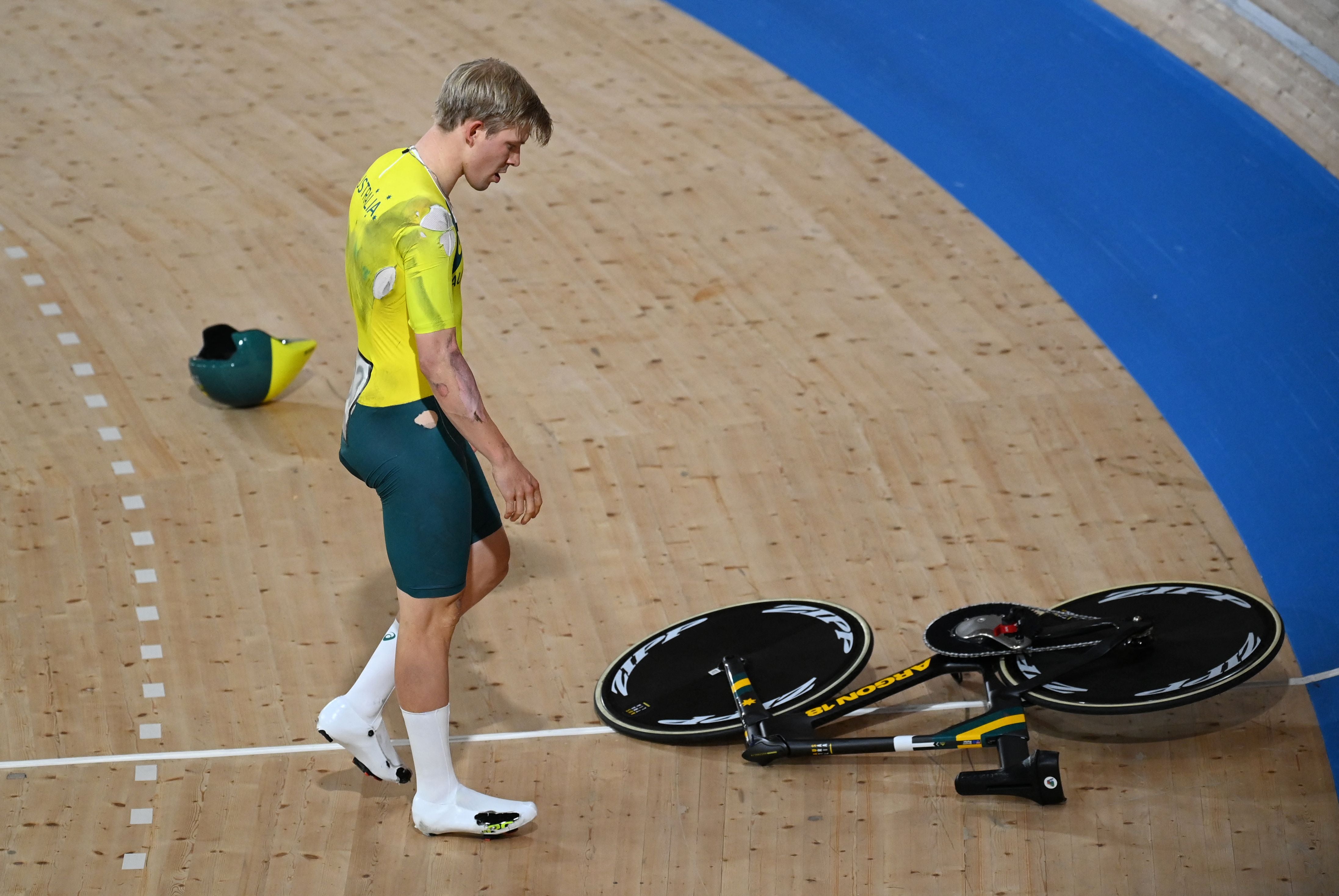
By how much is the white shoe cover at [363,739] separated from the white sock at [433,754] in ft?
0.36

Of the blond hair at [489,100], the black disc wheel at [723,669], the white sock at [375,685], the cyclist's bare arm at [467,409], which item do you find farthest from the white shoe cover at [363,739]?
the blond hair at [489,100]

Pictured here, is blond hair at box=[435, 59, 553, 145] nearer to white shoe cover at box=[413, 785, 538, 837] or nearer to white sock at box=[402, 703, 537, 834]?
white sock at box=[402, 703, 537, 834]

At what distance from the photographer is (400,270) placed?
242cm

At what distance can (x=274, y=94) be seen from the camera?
20.1 feet

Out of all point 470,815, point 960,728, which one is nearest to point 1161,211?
point 960,728

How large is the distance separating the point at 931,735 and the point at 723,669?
550 millimetres

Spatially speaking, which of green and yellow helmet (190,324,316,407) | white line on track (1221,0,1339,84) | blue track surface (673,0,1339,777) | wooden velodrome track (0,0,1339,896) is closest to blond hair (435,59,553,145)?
wooden velodrome track (0,0,1339,896)

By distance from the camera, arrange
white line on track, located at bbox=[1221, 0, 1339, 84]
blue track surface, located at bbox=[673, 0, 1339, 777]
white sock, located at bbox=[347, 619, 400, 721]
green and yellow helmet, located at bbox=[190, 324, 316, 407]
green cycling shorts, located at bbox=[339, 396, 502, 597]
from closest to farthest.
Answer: green cycling shorts, located at bbox=[339, 396, 502, 597] < white sock, located at bbox=[347, 619, 400, 721] < blue track surface, located at bbox=[673, 0, 1339, 777] < green and yellow helmet, located at bbox=[190, 324, 316, 407] < white line on track, located at bbox=[1221, 0, 1339, 84]

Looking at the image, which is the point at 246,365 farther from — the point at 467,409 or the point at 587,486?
the point at 467,409

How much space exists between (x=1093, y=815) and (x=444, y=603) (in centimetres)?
150

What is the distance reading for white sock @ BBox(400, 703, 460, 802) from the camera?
2717 mm

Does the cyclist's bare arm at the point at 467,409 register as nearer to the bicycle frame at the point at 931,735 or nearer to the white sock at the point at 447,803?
the white sock at the point at 447,803

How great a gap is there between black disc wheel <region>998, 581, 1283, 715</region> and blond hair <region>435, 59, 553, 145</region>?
1639 mm

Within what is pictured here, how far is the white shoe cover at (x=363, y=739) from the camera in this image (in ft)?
9.36
